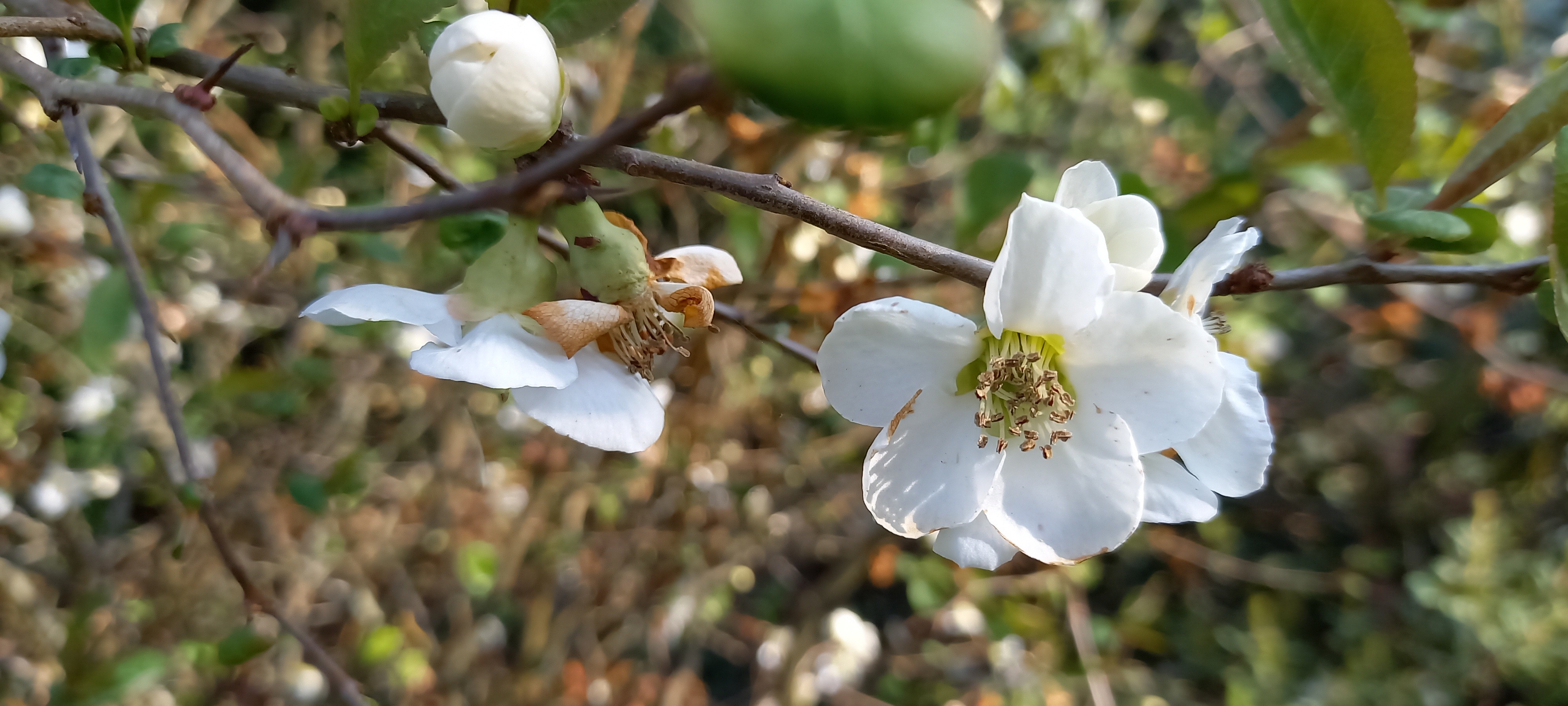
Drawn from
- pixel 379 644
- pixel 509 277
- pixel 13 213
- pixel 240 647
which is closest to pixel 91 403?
pixel 13 213

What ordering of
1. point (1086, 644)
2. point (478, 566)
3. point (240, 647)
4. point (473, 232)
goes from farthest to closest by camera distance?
point (1086, 644), point (478, 566), point (240, 647), point (473, 232)

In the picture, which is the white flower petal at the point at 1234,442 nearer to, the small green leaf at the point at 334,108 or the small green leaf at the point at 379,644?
the small green leaf at the point at 334,108

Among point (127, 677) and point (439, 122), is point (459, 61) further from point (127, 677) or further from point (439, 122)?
point (127, 677)

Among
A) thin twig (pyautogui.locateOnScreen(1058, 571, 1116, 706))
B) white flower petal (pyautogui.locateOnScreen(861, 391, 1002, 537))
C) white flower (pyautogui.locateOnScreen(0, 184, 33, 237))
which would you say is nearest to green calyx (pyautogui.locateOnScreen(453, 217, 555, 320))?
white flower petal (pyautogui.locateOnScreen(861, 391, 1002, 537))

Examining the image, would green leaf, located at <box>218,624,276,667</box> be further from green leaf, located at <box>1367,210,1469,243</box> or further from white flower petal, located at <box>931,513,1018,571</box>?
green leaf, located at <box>1367,210,1469,243</box>

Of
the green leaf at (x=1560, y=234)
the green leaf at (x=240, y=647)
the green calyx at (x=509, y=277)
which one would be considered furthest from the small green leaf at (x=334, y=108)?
the green leaf at (x=1560, y=234)

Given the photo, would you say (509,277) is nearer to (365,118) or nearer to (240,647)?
(365,118)
